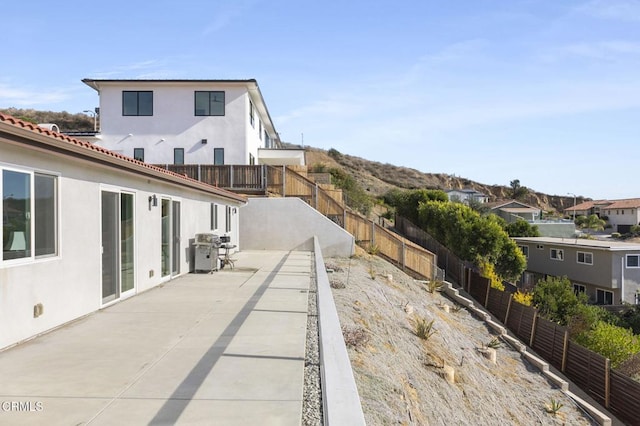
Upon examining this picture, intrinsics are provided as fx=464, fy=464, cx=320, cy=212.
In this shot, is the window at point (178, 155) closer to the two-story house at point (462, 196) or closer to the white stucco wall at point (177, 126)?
the white stucco wall at point (177, 126)

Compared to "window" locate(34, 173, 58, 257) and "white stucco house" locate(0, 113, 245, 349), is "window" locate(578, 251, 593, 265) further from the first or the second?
"window" locate(34, 173, 58, 257)

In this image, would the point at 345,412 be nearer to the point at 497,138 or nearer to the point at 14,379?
the point at 14,379

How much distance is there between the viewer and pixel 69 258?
712 centimetres

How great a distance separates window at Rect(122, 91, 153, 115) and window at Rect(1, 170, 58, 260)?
21.3 m

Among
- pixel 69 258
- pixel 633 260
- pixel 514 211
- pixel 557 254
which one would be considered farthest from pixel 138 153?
pixel 514 211

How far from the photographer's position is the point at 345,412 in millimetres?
2939

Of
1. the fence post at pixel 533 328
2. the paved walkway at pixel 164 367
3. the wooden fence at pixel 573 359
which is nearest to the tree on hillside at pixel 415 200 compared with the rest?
the wooden fence at pixel 573 359

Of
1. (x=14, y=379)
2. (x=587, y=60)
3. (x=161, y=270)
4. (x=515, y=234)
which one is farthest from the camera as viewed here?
(x=515, y=234)

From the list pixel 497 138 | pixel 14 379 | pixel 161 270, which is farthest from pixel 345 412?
pixel 497 138

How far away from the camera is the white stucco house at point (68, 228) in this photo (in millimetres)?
5871

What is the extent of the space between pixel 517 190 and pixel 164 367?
122 metres

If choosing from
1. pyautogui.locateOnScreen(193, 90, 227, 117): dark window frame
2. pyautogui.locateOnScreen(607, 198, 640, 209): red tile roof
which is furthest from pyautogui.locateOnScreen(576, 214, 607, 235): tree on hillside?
pyautogui.locateOnScreen(193, 90, 227, 117): dark window frame

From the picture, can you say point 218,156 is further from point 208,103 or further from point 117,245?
point 117,245

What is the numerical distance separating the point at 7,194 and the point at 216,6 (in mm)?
11401
